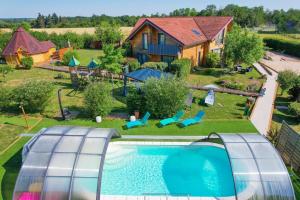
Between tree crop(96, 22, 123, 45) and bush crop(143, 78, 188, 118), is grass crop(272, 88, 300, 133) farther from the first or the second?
tree crop(96, 22, 123, 45)

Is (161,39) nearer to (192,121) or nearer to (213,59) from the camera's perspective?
(213,59)

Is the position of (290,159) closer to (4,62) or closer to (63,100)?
(63,100)

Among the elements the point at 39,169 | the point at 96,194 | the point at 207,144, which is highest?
the point at 39,169

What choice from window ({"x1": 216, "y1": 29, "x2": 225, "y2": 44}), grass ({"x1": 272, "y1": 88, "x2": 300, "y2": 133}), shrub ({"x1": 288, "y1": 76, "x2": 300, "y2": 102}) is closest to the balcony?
window ({"x1": 216, "y1": 29, "x2": 225, "y2": 44})

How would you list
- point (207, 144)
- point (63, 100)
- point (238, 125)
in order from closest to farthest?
point (207, 144)
point (238, 125)
point (63, 100)

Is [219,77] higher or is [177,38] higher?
[177,38]

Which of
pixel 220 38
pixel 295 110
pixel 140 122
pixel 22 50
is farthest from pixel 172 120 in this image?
pixel 22 50

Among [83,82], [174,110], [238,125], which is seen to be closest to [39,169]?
[174,110]
